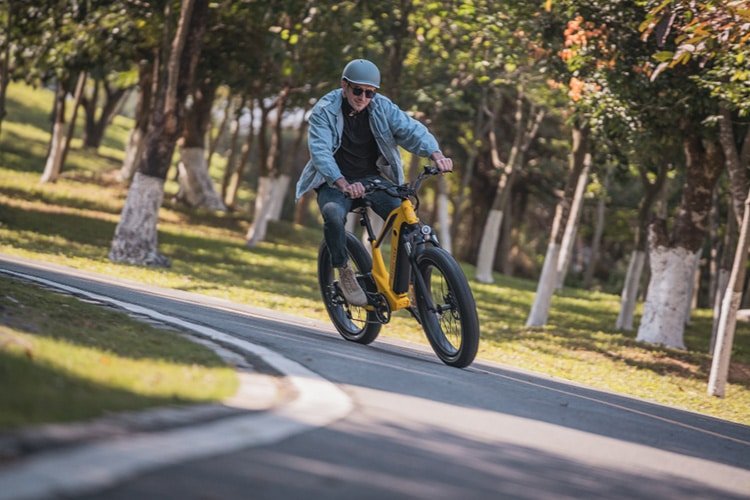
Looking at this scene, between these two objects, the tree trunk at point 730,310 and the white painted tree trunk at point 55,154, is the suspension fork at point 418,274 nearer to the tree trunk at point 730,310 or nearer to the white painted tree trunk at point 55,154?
the tree trunk at point 730,310

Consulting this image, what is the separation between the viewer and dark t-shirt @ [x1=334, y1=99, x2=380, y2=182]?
32.7 feet

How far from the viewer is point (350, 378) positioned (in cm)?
778

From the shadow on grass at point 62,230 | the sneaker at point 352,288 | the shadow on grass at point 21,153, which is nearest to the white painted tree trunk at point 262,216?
the shadow on grass at point 62,230

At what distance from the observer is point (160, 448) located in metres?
4.80

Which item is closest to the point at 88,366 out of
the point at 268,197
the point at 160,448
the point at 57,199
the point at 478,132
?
the point at 160,448

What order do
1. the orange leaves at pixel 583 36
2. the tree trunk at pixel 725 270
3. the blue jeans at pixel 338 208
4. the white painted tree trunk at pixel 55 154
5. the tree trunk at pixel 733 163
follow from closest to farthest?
the blue jeans at pixel 338 208
the tree trunk at pixel 733 163
the orange leaves at pixel 583 36
the tree trunk at pixel 725 270
the white painted tree trunk at pixel 55 154

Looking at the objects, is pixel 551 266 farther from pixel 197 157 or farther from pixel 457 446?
pixel 197 157

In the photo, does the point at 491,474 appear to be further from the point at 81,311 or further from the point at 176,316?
the point at 176,316

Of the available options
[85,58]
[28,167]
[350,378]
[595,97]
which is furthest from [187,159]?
[350,378]

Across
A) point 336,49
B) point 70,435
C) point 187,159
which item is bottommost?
point 70,435

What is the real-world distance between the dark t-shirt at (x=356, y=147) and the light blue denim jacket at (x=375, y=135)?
0.26ft

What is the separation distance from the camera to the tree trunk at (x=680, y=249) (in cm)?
1992

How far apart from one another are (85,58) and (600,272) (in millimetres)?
36653

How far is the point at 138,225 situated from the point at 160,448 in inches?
670
